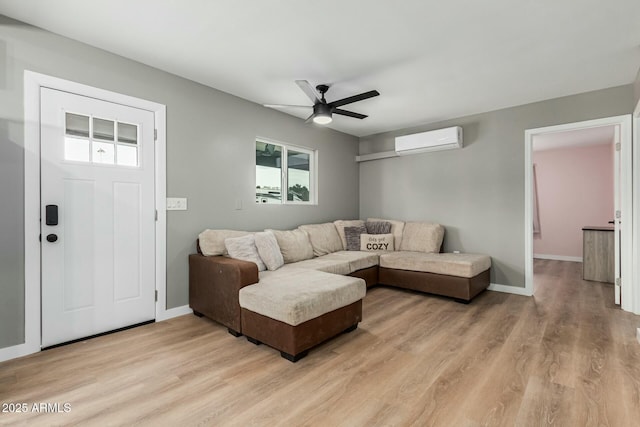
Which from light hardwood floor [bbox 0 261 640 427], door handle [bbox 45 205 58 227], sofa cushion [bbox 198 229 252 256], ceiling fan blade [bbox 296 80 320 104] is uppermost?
ceiling fan blade [bbox 296 80 320 104]

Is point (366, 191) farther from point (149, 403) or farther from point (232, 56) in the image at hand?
point (149, 403)

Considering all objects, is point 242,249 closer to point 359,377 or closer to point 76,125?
point 359,377

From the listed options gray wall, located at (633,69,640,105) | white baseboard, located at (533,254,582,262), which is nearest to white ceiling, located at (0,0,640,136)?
gray wall, located at (633,69,640,105)

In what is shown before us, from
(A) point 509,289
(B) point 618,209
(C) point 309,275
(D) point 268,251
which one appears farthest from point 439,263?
(D) point 268,251

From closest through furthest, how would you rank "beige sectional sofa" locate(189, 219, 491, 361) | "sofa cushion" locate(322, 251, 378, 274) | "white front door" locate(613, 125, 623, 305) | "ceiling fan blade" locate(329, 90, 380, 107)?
"beige sectional sofa" locate(189, 219, 491, 361), "ceiling fan blade" locate(329, 90, 380, 107), "white front door" locate(613, 125, 623, 305), "sofa cushion" locate(322, 251, 378, 274)

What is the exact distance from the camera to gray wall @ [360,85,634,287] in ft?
12.1

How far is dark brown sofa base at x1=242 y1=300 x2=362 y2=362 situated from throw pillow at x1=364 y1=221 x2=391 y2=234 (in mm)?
2403

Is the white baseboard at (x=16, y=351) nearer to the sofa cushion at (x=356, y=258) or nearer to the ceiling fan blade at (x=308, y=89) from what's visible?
the sofa cushion at (x=356, y=258)

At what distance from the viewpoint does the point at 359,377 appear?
1.98 metres

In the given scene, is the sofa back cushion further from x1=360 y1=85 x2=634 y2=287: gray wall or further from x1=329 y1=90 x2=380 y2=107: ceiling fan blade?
x1=360 y1=85 x2=634 y2=287: gray wall

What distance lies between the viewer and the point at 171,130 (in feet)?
10.0

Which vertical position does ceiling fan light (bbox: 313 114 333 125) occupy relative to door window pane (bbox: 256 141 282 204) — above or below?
above

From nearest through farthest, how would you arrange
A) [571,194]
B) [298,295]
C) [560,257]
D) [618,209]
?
[298,295], [618,209], [571,194], [560,257]

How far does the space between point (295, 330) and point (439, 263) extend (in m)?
2.35
